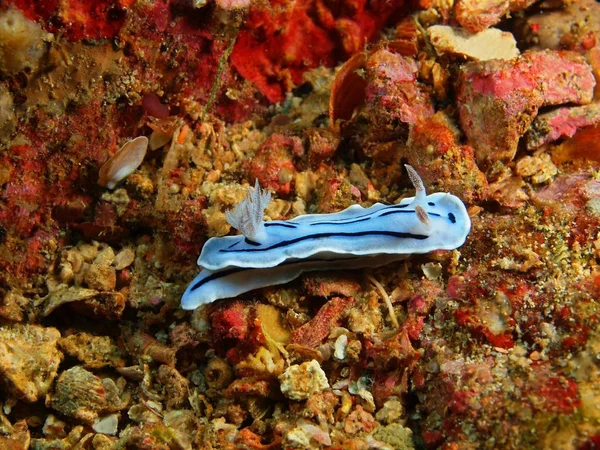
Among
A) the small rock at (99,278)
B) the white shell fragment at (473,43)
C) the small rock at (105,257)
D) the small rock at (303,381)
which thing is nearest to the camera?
the small rock at (303,381)

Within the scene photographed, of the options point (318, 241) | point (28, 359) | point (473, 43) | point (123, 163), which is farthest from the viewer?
point (473, 43)

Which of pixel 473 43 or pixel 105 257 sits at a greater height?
pixel 473 43

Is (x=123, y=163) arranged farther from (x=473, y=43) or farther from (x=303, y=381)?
(x=473, y=43)

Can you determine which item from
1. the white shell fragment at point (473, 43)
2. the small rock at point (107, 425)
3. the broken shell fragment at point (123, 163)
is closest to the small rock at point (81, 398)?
the small rock at point (107, 425)

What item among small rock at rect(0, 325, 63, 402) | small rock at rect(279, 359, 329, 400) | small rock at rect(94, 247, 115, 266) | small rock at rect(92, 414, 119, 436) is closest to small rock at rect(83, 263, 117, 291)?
small rock at rect(94, 247, 115, 266)

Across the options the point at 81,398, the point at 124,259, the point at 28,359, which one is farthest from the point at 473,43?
the point at 28,359

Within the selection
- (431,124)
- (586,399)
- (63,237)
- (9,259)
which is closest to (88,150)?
(63,237)

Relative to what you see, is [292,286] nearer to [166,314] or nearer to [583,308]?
[166,314]

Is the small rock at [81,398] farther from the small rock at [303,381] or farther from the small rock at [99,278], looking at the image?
the small rock at [303,381]
